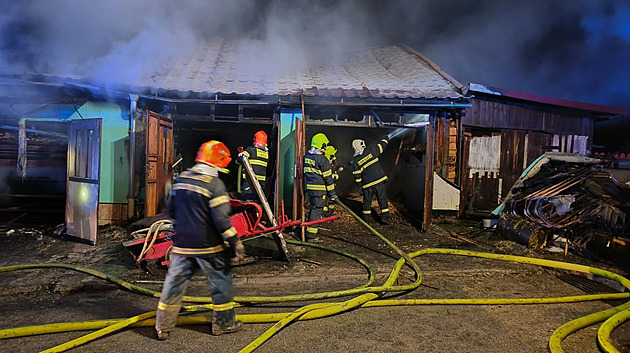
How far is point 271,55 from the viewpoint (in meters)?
10.6

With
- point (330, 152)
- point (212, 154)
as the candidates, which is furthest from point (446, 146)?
point (212, 154)

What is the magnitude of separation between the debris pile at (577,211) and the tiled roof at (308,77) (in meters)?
2.57

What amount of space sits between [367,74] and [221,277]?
7.75m

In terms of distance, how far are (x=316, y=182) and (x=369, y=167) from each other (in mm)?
1945

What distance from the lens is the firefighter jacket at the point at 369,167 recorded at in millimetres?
8180

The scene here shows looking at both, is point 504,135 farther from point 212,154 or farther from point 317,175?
point 212,154

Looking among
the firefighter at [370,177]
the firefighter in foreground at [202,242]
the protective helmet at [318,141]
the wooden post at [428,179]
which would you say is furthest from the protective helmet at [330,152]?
the firefighter in foreground at [202,242]

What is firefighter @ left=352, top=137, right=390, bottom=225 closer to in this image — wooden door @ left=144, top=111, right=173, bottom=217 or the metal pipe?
the metal pipe

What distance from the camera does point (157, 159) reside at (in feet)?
22.9

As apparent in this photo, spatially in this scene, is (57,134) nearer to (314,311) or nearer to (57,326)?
(57,326)

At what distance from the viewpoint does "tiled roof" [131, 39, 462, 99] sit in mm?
7629

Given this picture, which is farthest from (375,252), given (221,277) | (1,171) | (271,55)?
(1,171)

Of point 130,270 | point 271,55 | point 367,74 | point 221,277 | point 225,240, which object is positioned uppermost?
point 271,55

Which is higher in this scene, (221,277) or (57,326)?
(221,277)
